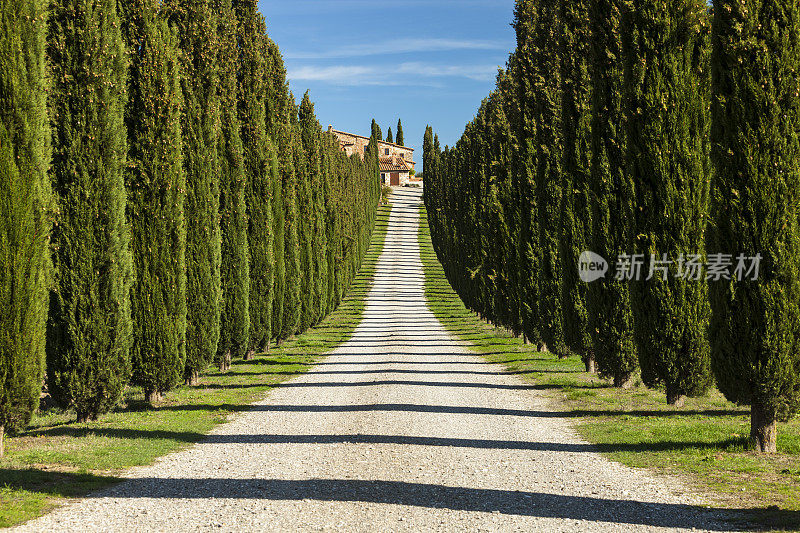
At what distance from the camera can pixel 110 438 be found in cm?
992

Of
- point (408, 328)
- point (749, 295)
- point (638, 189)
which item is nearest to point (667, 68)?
point (638, 189)

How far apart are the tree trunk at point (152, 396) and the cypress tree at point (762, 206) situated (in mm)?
10132

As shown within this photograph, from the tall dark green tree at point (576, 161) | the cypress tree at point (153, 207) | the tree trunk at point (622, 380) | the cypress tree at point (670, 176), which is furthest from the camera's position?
the tall dark green tree at point (576, 161)

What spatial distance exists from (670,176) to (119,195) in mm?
9168

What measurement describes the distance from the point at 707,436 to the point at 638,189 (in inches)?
170

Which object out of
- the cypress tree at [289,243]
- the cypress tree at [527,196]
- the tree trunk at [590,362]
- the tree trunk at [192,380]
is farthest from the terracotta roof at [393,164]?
the tree trunk at [192,380]

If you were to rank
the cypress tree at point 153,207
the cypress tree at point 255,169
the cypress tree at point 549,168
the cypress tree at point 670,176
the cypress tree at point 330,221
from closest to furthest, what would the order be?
the cypress tree at point 670,176, the cypress tree at point 153,207, the cypress tree at point 549,168, the cypress tree at point 255,169, the cypress tree at point 330,221

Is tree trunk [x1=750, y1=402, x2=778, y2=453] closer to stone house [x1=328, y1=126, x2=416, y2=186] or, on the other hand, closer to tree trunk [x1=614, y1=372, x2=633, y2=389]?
tree trunk [x1=614, y1=372, x2=633, y2=389]

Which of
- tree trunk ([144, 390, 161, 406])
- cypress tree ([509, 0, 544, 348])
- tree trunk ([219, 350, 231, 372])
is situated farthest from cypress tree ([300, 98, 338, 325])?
tree trunk ([144, 390, 161, 406])

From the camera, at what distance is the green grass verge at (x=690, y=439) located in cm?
677

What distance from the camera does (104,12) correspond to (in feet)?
36.0

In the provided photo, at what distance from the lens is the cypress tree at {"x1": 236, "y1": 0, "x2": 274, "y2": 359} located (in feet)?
65.1

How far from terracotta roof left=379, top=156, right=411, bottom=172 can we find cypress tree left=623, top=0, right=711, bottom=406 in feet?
336

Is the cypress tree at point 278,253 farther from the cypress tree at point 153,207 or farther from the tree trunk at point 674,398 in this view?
the tree trunk at point 674,398
